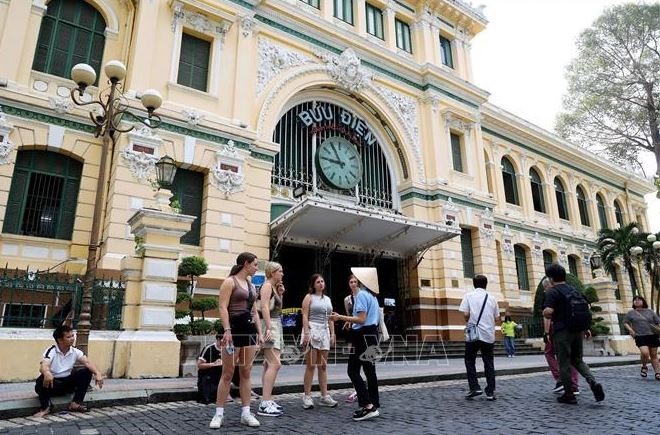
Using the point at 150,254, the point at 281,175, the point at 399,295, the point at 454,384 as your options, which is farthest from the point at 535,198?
the point at 150,254

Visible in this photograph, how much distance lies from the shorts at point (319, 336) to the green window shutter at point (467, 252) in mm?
14622

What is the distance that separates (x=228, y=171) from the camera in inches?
528

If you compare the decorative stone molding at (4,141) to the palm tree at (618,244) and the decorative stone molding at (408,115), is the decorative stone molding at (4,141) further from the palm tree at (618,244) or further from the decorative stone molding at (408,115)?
the palm tree at (618,244)

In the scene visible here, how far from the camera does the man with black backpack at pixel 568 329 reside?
6.12m

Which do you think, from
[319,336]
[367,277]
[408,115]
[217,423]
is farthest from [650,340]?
[408,115]

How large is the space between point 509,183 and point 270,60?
16.0 m

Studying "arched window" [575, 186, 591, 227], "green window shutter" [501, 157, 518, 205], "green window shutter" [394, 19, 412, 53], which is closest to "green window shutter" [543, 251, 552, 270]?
"green window shutter" [501, 157, 518, 205]

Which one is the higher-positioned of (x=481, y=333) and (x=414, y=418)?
(x=481, y=333)

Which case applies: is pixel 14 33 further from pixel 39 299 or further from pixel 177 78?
pixel 39 299

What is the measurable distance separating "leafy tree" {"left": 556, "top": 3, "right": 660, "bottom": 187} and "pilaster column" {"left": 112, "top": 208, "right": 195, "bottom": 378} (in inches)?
1137

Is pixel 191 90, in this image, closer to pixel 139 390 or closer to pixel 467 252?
pixel 139 390

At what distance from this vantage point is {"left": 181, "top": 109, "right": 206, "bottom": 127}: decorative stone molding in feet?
43.1

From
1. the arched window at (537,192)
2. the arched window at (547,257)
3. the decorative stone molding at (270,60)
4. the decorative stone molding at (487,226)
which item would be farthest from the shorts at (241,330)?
the arched window at (537,192)

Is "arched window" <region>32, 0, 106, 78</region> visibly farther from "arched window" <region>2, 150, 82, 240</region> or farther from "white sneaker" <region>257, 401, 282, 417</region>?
"white sneaker" <region>257, 401, 282, 417</region>
